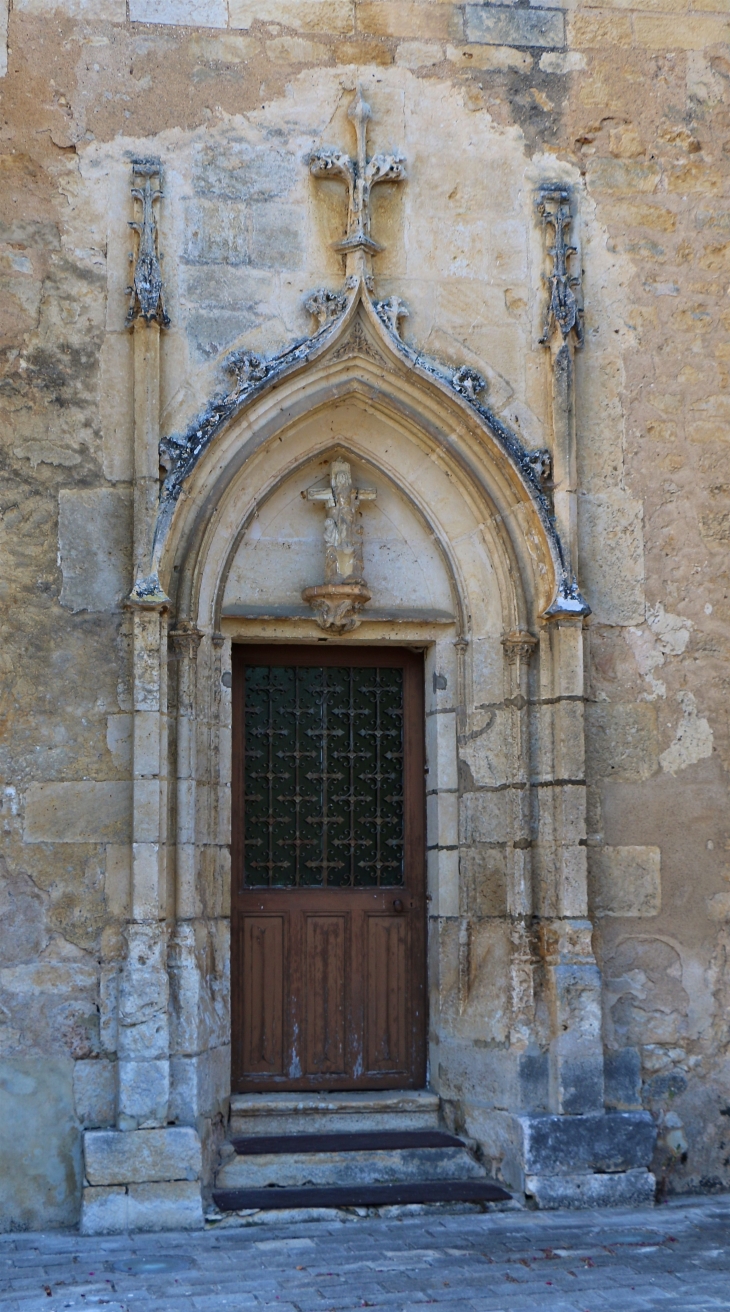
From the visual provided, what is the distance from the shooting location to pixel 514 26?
22.3ft

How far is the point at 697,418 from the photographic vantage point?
267 inches

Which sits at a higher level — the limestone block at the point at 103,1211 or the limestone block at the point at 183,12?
the limestone block at the point at 183,12

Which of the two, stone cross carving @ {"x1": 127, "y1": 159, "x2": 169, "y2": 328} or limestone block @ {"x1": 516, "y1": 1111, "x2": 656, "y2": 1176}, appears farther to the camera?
stone cross carving @ {"x1": 127, "y1": 159, "x2": 169, "y2": 328}

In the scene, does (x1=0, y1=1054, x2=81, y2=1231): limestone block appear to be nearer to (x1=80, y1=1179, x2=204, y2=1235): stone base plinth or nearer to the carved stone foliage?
(x1=80, y1=1179, x2=204, y2=1235): stone base plinth

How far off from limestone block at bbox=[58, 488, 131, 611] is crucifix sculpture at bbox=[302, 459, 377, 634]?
88 centimetres

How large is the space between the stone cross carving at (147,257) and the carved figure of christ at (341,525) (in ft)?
3.41

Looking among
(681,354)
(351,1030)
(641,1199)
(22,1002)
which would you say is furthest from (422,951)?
(681,354)

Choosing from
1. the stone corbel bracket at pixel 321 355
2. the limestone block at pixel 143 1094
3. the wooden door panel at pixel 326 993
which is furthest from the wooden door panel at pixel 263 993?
the stone corbel bracket at pixel 321 355

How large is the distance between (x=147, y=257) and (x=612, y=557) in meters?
2.46

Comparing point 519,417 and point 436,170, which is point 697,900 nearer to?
point 519,417

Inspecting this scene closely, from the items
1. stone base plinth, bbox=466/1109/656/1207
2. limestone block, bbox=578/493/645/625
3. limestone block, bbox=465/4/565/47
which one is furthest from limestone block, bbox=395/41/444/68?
stone base plinth, bbox=466/1109/656/1207

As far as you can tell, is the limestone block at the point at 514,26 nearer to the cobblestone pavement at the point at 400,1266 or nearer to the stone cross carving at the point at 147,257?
the stone cross carving at the point at 147,257

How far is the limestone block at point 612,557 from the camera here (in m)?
6.62

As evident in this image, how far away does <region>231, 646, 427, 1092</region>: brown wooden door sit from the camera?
21.6 feet
